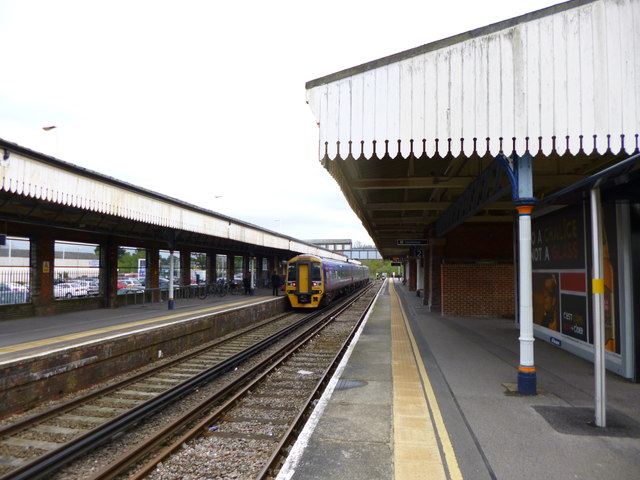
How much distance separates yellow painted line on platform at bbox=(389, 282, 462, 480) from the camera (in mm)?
3678

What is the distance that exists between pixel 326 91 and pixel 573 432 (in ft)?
17.6

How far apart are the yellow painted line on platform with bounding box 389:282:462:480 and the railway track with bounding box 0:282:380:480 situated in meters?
2.61

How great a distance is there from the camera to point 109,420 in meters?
5.60

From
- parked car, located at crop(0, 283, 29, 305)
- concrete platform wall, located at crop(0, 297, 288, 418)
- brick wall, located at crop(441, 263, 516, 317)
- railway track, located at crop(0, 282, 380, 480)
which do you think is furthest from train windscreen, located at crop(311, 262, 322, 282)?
parked car, located at crop(0, 283, 29, 305)

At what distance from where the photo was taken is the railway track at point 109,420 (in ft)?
15.0

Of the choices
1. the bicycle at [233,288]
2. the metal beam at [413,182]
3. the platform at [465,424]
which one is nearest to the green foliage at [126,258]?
the bicycle at [233,288]

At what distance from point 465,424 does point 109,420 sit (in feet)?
15.1

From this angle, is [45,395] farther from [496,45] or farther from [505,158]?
[496,45]

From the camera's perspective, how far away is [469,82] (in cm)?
596

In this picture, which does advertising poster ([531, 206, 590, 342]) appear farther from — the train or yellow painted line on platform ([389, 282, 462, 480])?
the train

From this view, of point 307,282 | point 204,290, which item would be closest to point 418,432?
point 307,282

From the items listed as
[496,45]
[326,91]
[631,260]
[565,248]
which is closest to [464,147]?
[496,45]

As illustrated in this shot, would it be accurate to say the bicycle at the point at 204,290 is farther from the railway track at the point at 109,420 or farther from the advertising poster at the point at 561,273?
the advertising poster at the point at 561,273

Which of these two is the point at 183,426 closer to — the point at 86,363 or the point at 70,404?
the point at 70,404
